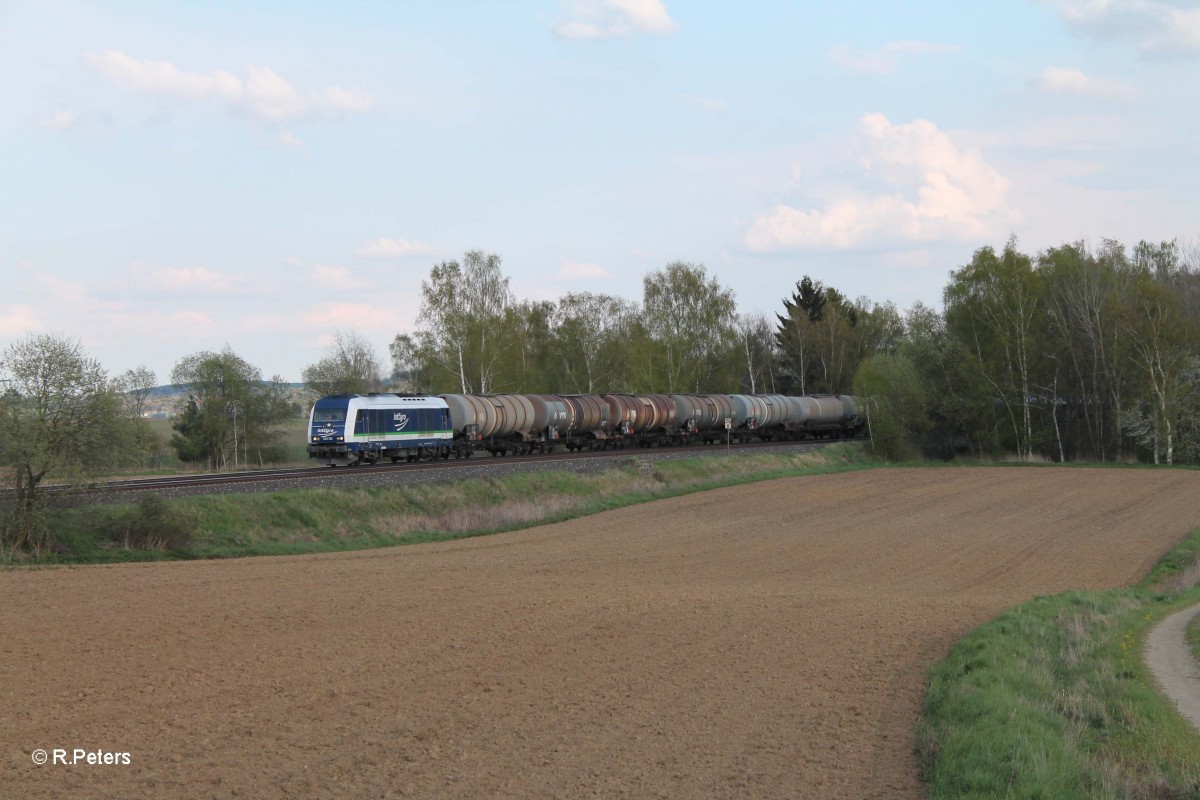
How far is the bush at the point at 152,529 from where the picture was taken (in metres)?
24.8

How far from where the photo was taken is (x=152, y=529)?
24891 millimetres

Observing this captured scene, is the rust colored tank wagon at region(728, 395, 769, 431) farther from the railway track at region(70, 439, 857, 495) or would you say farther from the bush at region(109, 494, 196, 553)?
the bush at region(109, 494, 196, 553)

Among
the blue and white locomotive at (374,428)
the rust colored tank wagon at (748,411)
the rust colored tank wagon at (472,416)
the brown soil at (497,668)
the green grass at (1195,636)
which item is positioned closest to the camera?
the brown soil at (497,668)

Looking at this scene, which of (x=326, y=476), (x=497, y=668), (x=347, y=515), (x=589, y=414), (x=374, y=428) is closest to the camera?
(x=497, y=668)

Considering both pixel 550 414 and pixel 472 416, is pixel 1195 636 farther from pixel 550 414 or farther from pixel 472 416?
pixel 550 414

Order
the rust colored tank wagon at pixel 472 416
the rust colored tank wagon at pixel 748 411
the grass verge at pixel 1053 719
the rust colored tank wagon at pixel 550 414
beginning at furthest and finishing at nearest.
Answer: the rust colored tank wagon at pixel 748 411
the rust colored tank wagon at pixel 550 414
the rust colored tank wagon at pixel 472 416
the grass verge at pixel 1053 719

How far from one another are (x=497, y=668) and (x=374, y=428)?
2941cm

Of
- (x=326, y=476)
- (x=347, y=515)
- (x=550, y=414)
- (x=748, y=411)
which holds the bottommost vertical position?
(x=347, y=515)

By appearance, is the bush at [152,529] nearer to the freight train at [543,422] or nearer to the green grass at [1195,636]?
the freight train at [543,422]

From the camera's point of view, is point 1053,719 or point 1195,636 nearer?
point 1053,719

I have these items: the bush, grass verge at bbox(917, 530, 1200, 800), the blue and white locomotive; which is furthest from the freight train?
grass verge at bbox(917, 530, 1200, 800)

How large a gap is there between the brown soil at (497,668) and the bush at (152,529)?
2130 millimetres

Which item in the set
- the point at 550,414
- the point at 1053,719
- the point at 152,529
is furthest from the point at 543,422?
the point at 1053,719

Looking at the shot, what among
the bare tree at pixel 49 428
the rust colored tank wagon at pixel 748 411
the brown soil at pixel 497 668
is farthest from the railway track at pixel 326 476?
the rust colored tank wagon at pixel 748 411
